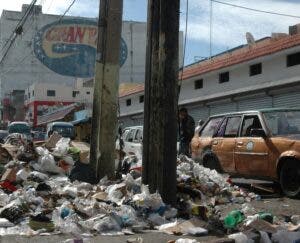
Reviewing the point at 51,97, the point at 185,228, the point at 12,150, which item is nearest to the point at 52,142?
the point at 12,150

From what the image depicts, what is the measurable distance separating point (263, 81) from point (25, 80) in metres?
61.4

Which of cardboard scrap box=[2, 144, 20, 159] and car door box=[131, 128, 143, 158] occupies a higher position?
car door box=[131, 128, 143, 158]

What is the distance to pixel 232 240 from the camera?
6.42m

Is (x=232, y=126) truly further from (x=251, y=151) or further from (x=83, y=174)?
(x=83, y=174)

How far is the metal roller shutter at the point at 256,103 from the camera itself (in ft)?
71.2

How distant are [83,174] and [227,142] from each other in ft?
9.53

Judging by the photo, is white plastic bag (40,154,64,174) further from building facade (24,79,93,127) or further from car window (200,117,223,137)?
building facade (24,79,93,127)

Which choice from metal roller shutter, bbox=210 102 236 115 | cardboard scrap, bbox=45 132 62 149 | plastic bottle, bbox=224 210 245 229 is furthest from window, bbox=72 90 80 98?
plastic bottle, bbox=224 210 245 229

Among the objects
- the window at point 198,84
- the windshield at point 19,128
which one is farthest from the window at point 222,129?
the windshield at point 19,128

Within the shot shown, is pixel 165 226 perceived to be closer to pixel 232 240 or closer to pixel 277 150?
pixel 232 240

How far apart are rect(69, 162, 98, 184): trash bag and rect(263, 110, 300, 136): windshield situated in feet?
11.2

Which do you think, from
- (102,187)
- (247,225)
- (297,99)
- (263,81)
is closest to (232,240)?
(247,225)

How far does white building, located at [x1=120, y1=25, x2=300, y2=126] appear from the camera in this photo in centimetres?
A: 2066

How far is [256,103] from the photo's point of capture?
22594mm
